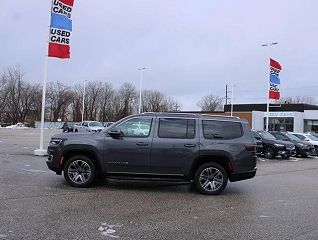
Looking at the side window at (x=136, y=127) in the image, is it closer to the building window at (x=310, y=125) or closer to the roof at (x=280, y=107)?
the building window at (x=310, y=125)

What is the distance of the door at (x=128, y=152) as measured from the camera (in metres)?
10.7

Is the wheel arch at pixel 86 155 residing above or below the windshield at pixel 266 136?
below

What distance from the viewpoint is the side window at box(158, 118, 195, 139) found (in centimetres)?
1087

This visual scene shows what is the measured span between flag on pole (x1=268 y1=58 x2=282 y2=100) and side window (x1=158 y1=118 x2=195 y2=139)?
78.0 feet

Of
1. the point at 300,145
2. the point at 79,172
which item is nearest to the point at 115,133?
the point at 79,172

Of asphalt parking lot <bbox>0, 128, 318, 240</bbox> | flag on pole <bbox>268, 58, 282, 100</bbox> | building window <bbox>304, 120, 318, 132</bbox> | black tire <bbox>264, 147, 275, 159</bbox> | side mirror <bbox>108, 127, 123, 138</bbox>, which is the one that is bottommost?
asphalt parking lot <bbox>0, 128, 318, 240</bbox>

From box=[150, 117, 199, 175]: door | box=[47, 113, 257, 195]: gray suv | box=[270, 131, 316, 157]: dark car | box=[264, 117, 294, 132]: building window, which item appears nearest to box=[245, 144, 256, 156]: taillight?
box=[47, 113, 257, 195]: gray suv

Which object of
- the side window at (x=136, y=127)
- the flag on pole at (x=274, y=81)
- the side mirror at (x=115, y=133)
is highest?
the flag on pole at (x=274, y=81)

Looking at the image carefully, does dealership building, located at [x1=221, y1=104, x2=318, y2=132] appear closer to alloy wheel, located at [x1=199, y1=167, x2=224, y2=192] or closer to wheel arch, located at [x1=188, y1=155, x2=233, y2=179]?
wheel arch, located at [x1=188, y1=155, x2=233, y2=179]

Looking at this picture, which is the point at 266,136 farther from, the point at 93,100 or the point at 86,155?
the point at 93,100

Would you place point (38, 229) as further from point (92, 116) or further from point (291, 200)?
point (92, 116)

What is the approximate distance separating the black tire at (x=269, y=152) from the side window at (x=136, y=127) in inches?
639

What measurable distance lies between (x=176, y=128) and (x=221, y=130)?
1.12 metres

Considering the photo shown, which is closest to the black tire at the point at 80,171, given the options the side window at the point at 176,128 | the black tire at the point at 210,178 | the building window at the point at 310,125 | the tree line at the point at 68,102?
the side window at the point at 176,128
